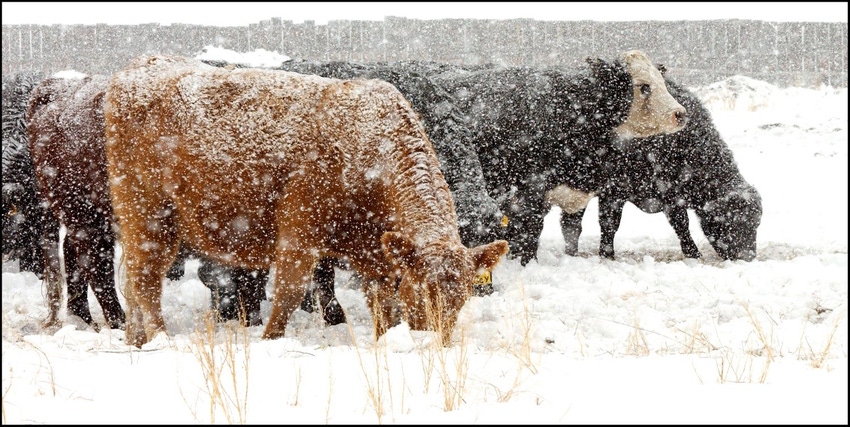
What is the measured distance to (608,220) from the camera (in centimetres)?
926

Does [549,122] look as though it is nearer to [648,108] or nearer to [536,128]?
[536,128]

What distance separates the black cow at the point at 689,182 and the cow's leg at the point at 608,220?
0.06 feet

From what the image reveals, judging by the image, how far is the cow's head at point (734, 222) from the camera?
845 cm

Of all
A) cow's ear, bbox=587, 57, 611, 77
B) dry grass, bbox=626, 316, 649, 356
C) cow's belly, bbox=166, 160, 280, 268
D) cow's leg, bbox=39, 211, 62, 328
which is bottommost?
dry grass, bbox=626, 316, 649, 356

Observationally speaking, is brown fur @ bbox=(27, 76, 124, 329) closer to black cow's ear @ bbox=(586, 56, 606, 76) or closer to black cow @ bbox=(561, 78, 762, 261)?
black cow's ear @ bbox=(586, 56, 606, 76)

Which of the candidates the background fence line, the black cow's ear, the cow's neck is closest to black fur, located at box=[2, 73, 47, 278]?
the cow's neck

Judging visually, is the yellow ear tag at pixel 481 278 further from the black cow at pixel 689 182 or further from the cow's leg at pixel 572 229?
the cow's leg at pixel 572 229

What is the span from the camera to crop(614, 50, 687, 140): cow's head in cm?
830

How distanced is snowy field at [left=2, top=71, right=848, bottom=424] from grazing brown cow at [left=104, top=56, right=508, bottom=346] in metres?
0.37

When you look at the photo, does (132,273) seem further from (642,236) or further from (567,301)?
(642,236)

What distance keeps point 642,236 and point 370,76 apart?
4963mm

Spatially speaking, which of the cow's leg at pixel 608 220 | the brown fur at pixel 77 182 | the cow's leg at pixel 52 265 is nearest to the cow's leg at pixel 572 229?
the cow's leg at pixel 608 220

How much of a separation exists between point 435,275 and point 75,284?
3.45 meters

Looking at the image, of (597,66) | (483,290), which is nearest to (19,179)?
(483,290)
